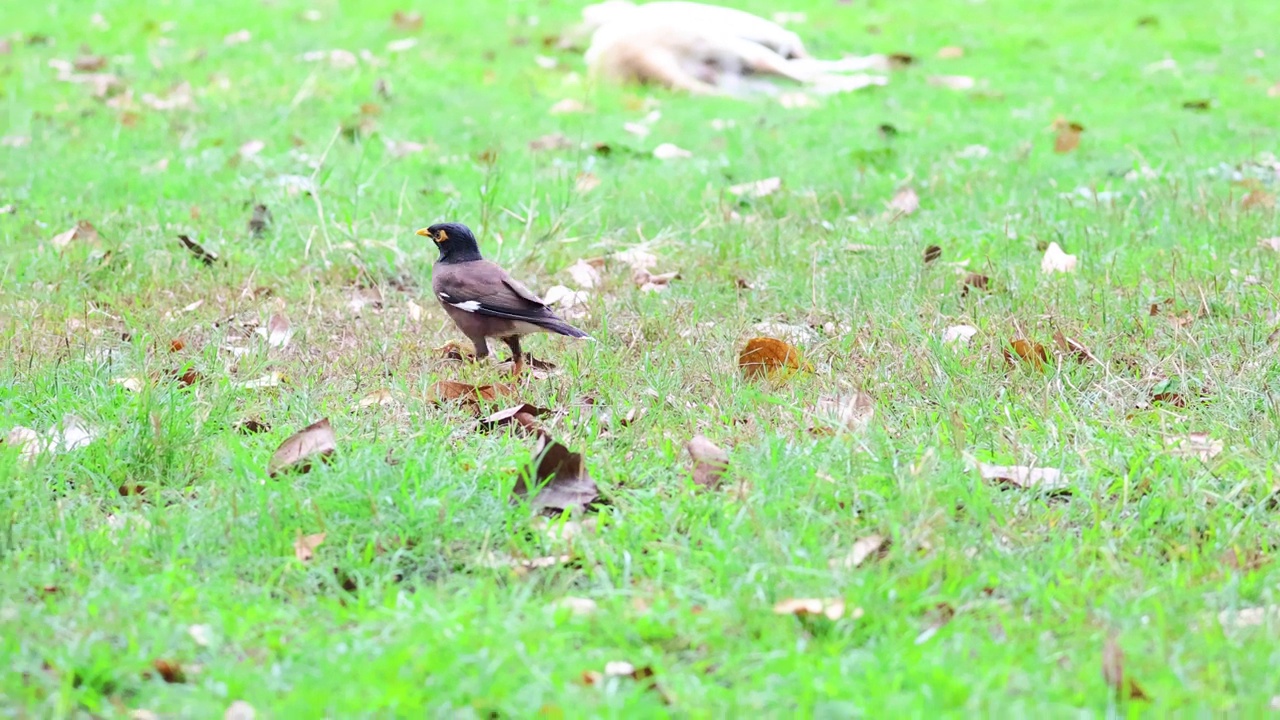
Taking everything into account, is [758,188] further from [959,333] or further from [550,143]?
[959,333]

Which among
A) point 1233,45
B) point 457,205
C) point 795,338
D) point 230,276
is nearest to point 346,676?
point 795,338

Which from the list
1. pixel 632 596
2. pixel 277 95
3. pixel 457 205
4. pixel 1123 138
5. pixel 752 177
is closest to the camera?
pixel 632 596

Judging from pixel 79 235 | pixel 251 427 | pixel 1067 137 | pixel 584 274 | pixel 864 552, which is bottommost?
pixel 79 235

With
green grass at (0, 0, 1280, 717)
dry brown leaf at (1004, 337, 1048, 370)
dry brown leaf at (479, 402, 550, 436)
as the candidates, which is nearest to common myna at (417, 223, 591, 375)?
green grass at (0, 0, 1280, 717)

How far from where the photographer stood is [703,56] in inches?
350

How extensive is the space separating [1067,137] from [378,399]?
4549 mm

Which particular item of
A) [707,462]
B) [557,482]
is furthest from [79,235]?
[707,462]

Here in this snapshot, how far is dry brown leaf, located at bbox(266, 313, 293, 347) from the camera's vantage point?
4.09 metres

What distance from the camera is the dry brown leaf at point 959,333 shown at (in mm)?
3887

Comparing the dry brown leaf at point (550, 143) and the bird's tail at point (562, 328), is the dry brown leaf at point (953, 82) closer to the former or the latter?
the dry brown leaf at point (550, 143)

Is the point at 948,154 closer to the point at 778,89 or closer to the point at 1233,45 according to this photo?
the point at 778,89

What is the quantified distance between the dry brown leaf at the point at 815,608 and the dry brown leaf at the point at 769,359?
Answer: 4.69ft

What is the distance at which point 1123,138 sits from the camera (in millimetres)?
6805

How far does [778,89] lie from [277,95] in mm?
3402
